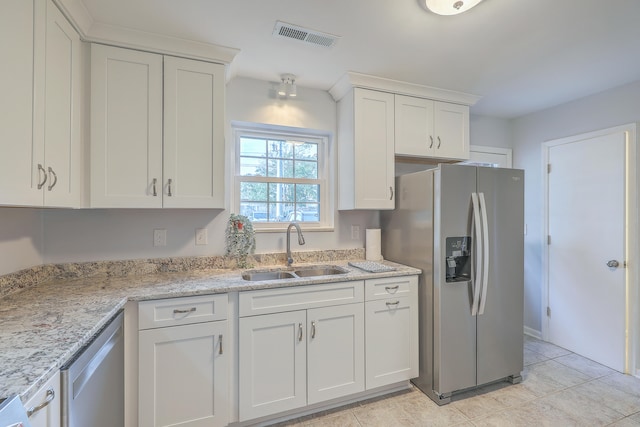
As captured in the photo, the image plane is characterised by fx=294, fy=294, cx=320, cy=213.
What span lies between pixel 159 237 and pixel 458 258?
2.18 metres

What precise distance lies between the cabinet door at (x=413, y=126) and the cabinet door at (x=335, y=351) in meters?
1.38

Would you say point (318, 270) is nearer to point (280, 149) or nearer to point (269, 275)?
point (269, 275)

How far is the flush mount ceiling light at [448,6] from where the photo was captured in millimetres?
1466

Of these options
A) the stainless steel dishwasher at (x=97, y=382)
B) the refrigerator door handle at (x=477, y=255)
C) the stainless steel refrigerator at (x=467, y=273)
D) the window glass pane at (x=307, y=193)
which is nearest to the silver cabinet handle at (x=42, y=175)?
the stainless steel dishwasher at (x=97, y=382)

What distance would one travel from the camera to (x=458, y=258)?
2.14 m

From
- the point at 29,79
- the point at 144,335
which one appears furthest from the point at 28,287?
the point at 29,79

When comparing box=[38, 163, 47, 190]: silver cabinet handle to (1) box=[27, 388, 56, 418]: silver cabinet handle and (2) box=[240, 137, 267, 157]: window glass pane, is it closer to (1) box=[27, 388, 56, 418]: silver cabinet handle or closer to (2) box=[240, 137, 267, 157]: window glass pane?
(1) box=[27, 388, 56, 418]: silver cabinet handle

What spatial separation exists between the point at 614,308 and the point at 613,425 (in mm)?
1094

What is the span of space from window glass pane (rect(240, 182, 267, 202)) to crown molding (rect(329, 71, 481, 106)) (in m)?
1.03

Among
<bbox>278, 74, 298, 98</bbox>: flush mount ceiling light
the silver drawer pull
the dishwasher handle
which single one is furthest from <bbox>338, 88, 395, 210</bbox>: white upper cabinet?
the dishwasher handle

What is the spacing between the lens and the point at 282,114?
248 cm

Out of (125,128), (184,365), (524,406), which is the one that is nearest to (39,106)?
(125,128)

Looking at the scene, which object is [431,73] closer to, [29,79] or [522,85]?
[522,85]

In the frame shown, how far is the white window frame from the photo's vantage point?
2436 millimetres
